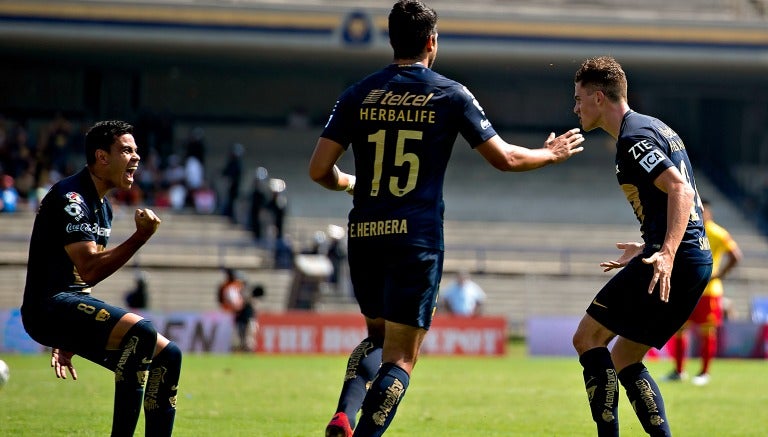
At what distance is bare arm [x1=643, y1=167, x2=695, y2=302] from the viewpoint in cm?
725

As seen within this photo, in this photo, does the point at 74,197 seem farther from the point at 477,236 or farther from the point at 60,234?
the point at 477,236

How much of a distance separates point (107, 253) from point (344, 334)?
16.1 m

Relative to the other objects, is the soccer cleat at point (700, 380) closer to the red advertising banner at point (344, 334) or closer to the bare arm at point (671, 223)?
the red advertising banner at point (344, 334)

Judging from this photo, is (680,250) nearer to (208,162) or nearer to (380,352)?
(380,352)

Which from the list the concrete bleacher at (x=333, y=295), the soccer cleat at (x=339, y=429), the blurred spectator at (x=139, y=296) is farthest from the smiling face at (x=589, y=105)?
the concrete bleacher at (x=333, y=295)

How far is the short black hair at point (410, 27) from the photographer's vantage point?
22.8 feet

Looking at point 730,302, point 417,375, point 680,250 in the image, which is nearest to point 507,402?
point 417,375

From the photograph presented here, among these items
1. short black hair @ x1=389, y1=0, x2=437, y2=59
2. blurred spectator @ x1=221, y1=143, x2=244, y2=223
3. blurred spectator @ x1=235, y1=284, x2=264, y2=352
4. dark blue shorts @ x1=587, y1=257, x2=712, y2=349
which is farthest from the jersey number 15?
blurred spectator @ x1=221, y1=143, x2=244, y2=223

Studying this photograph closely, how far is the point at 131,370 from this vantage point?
759cm

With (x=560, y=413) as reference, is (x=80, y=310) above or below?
above

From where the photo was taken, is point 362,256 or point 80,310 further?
point 80,310

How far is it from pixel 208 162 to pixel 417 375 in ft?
67.0

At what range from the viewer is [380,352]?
741cm

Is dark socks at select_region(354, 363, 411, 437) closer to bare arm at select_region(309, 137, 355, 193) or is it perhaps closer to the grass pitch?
bare arm at select_region(309, 137, 355, 193)
